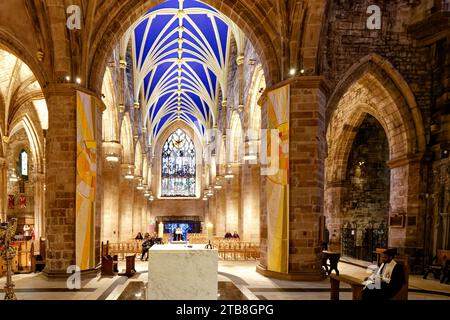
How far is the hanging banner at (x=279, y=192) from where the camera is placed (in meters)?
10.2

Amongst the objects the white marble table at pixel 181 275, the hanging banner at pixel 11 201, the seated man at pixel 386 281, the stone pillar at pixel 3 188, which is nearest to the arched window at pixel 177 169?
the hanging banner at pixel 11 201

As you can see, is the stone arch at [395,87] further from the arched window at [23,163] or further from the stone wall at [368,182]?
the arched window at [23,163]

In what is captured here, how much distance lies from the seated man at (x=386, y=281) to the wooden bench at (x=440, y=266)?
19.7 ft

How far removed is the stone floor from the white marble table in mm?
2701

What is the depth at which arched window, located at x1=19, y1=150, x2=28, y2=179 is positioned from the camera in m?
28.5

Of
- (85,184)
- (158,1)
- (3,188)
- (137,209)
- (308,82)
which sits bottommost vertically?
(137,209)

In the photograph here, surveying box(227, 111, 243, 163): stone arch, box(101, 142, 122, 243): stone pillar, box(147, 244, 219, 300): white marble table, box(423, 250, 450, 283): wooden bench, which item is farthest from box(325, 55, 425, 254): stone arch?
box(101, 142, 122, 243): stone pillar

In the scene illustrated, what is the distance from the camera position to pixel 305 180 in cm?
1024

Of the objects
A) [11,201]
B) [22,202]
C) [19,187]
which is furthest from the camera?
[19,187]

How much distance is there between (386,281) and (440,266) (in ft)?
22.0

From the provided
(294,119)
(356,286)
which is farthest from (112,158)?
(356,286)

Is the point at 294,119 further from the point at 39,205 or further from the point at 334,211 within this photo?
the point at 39,205

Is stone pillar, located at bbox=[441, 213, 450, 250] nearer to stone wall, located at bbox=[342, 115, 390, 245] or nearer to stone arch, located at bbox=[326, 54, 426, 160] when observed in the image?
stone arch, located at bbox=[326, 54, 426, 160]
